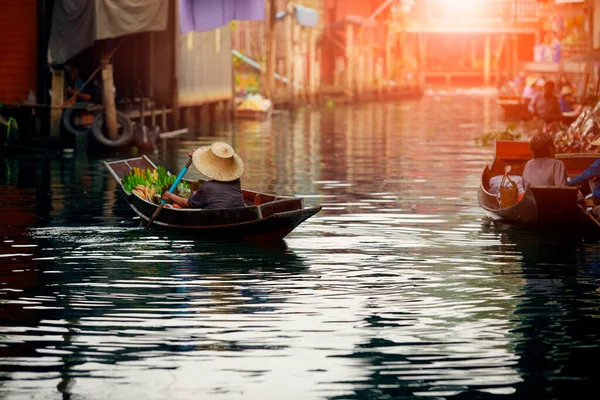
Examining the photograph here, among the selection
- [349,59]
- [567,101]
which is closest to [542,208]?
[567,101]

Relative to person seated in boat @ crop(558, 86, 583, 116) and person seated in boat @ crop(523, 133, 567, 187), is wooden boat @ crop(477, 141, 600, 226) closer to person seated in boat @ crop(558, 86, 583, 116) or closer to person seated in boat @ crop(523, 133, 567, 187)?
person seated in boat @ crop(523, 133, 567, 187)

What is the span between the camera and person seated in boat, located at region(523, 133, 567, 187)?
42.4 ft

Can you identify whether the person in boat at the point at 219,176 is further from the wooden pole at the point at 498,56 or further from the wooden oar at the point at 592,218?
the wooden pole at the point at 498,56

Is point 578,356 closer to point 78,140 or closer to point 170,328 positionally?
point 170,328

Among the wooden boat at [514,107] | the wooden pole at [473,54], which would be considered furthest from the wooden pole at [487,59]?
the wooden boat at [514,107]

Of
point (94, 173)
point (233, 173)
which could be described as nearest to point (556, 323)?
point (233, 173)

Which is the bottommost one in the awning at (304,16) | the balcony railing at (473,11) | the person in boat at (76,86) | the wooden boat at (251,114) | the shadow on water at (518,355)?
the shadow on water at (518,355)

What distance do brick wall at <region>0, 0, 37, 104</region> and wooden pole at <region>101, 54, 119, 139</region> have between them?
6.46 ft

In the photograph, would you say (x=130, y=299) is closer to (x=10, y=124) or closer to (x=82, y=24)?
(x=82, y=24)

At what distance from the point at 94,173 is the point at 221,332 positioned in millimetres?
12436

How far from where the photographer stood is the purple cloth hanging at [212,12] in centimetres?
2933

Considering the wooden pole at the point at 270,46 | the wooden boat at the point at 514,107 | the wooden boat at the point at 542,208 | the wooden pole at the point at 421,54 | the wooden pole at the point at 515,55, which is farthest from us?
the wooden pole at the point at 515,55

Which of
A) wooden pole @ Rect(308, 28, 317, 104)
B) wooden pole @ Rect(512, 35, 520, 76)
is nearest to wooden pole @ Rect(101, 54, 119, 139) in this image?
wooden pole @ Rect(308, 28, 317, 104)

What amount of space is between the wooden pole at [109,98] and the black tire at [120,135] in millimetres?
143
